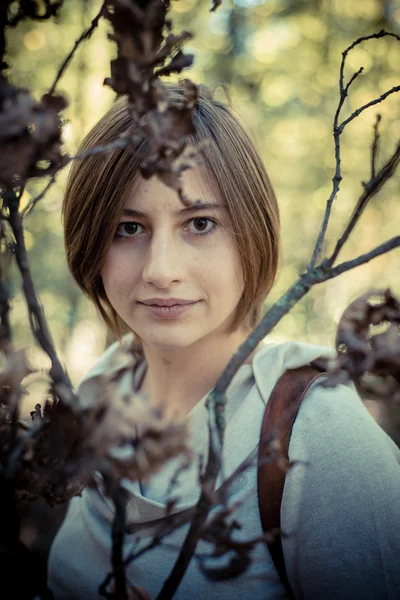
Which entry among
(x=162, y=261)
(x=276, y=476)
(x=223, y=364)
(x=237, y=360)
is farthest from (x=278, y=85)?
(x=237, y=360)

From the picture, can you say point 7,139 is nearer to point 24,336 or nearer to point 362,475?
point 362,475

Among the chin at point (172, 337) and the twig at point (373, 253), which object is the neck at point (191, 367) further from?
the twig at point (373, 253)

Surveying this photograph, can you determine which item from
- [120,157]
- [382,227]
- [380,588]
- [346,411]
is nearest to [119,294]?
[120,157]

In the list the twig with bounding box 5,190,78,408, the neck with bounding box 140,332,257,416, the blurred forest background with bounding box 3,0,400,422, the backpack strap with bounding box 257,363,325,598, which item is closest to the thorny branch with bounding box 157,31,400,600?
the twig with bounding box 5,190,78,408

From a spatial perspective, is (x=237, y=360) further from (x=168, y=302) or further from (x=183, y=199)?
(x=168, y=302)

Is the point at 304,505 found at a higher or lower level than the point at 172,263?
lower

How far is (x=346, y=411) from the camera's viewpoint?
1.24 meters

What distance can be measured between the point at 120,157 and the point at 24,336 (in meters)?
6.41

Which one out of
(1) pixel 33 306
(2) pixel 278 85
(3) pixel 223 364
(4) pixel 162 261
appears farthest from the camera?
(2) pixel 278 85

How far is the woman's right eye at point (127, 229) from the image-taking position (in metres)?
1.32

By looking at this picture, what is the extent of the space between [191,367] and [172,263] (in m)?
0.56

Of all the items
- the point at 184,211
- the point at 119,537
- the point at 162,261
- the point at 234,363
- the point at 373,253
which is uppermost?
the point at 184,211

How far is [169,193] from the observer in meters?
1.20

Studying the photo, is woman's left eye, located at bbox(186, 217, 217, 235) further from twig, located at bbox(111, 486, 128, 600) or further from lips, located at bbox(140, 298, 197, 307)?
twig, located at bbox(111, 486, 128, 600)
